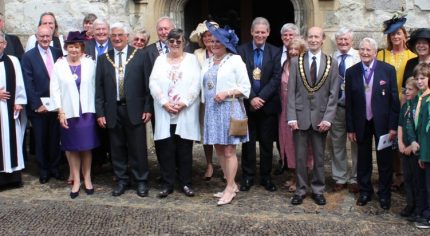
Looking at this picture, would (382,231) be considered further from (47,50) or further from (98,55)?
(47,50)

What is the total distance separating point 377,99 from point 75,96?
2849mm

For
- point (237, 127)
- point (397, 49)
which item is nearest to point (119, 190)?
point (237, 127)

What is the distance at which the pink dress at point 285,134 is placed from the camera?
5414mm

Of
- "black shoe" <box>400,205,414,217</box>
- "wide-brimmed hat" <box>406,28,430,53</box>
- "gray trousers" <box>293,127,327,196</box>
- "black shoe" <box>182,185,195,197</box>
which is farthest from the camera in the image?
"black shoe" <box>182,185,195,197</box>

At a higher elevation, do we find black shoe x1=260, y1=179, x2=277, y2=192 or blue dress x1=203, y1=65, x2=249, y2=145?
blue dress x1=203, y1=65, x2=249, y2=145

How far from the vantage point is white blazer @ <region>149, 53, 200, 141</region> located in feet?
17.2

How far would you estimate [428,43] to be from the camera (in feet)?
16.2

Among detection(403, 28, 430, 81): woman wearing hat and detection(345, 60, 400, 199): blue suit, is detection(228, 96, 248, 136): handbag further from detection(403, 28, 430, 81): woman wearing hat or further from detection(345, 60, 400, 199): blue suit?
detection(403, 28, 430, 81): woman wearing hat

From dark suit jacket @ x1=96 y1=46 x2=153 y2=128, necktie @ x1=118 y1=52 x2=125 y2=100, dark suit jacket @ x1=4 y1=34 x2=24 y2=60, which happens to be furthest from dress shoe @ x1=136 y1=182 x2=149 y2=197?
dark suit jacket @ x1=4 y1=34 x2=24 y2=60

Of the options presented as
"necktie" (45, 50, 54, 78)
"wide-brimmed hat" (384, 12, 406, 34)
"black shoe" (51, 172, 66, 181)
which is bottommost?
"black shoe" (51, 172, 66, 181)

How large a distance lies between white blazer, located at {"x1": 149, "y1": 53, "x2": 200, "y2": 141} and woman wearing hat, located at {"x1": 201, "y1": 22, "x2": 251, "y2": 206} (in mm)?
106

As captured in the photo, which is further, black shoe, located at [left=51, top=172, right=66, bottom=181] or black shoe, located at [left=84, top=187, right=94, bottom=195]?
black shoe, located at [left=51, top=172, right=66, bottom=181]

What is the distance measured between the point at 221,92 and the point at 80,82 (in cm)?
142

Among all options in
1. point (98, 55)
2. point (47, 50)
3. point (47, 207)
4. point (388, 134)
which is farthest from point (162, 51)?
point (388, 134)
